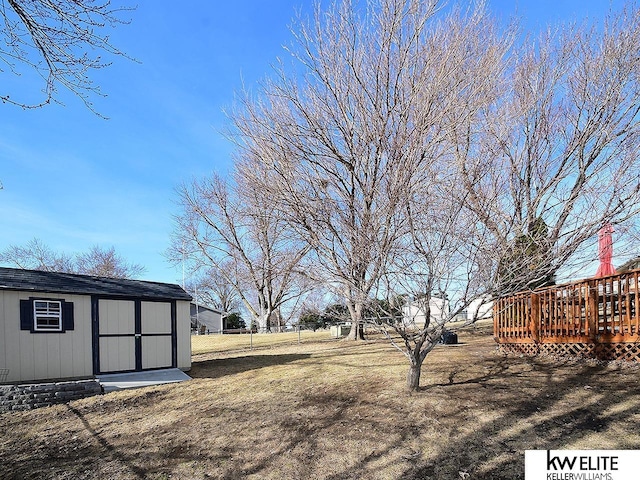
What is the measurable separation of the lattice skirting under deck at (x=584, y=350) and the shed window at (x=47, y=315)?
980 centimetres

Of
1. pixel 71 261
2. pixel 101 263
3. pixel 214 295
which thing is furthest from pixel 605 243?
pixel 214 295

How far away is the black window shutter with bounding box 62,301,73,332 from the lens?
8945 mm

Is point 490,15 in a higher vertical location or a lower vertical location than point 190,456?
higher

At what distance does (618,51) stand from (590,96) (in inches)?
35.2

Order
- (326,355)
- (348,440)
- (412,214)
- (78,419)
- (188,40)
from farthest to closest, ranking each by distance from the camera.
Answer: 1. (326,355)
2. (188,40)
3. (78,419)
4. (412,214)
5. (348,440)

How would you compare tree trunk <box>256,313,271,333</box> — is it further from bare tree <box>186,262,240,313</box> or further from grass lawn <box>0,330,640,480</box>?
grass lawn <box>0,330,640,480</box>

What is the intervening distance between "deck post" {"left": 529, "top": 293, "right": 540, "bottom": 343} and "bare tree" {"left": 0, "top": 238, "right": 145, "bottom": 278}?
32.0 meters

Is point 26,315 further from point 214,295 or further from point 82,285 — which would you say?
point 214,295

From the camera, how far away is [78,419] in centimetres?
666

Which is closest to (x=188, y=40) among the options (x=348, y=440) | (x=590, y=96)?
(x=348, y=440)

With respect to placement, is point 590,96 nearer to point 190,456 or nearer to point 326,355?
point 326,355

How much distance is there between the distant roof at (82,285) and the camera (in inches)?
341

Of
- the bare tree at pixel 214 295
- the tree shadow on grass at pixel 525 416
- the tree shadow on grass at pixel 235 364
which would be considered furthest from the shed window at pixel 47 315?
the bare tree at pixel 214 295

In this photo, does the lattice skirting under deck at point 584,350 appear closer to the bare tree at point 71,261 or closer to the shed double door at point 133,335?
the shed double door at point 133,335
